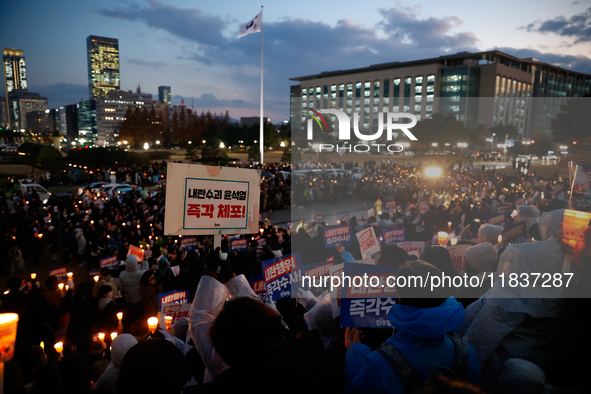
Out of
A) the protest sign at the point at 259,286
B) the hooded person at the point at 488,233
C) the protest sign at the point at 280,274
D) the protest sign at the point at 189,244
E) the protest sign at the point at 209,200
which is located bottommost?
the protest sign at the point at 189,244

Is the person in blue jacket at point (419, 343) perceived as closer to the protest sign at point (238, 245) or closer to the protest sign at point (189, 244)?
the protest sign at point (238, 245)

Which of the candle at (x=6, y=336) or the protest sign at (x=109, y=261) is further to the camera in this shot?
the protest sign at (x=109, y=261)

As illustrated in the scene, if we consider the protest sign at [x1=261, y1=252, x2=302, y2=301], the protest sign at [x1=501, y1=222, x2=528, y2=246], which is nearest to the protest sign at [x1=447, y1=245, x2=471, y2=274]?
the protest sign at [x1=501, y1=222, x2=528, y2=246]

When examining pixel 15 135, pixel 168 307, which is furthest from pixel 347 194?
pixel 15 135

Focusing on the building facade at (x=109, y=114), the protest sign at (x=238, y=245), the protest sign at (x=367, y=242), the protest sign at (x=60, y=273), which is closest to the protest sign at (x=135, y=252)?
the protest sign at (x=60, y=273)

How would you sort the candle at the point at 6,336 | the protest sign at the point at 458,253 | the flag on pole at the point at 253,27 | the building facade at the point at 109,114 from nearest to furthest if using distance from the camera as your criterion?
the candle at the point at 6,336, the protest sign at the point at 458,253, the flag on pole at the point at 253,27, the building facade at the point at 109,114

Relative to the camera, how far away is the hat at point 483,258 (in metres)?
3.35

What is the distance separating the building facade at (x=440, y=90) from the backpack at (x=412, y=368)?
52.8 metres

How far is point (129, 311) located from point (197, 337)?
A: 9.86ft

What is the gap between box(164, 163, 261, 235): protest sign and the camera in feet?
12.2

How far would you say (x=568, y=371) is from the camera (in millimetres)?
2059

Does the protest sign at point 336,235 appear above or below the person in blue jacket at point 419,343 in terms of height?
below

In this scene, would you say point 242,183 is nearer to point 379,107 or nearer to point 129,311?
point 129,311

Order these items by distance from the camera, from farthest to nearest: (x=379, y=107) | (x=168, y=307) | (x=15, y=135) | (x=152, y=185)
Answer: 1. (x=15, y=135)
2. (x=379, y=107)
3. (x=152, y=185)
4. (x=168, y=307)
